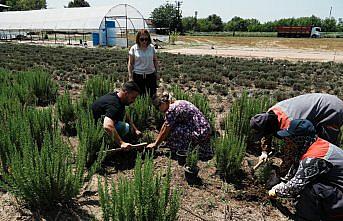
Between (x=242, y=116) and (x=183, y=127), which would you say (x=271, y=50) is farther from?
(x=183, y=127)

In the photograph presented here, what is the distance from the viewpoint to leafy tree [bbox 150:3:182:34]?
55.8m

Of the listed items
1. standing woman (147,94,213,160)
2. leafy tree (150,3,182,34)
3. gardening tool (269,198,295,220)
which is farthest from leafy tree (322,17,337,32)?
gardening tool (269,198,295,220)

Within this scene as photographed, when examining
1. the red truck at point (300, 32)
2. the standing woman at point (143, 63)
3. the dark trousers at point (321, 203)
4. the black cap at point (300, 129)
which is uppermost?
the red truck at point (300, 32)

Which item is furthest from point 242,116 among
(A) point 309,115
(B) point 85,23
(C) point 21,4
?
(C) point 21,4

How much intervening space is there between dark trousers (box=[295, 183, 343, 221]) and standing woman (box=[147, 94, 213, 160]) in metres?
1.50

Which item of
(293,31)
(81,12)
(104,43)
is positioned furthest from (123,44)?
(293,31)

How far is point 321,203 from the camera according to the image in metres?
2.41

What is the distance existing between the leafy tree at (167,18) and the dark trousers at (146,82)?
168 ft

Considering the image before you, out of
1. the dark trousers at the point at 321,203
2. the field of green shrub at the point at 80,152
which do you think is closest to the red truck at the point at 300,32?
the field of green shrub at the point at 80,152

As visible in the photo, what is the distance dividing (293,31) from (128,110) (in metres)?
50.9

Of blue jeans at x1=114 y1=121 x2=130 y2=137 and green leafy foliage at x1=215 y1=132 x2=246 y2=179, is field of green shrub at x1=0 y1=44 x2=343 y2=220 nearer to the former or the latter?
green leafy foliage at x1=215 y1=132 x2=246 y2=179

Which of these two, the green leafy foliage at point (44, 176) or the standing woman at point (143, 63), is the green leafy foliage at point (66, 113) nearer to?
the standing woman at point (143, 63)

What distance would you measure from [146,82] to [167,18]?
53.2 meters

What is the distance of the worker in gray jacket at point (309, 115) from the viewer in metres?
2.94
